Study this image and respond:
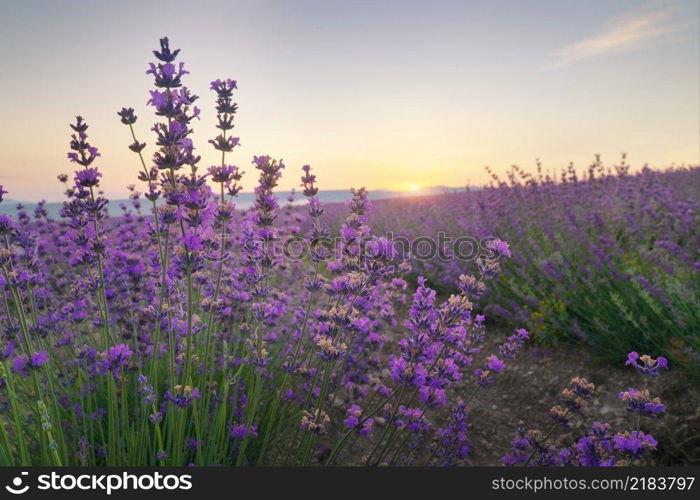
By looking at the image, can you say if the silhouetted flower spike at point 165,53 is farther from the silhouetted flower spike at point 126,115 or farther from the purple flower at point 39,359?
the purple flower at point 39,359

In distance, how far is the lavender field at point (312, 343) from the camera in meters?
2.02

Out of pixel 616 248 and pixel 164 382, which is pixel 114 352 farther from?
pixel 616 248

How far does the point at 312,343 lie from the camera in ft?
12.1

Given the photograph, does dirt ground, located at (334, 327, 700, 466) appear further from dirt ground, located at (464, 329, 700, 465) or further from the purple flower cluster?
the purple flower cluster

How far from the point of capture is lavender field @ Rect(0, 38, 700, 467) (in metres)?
2.02

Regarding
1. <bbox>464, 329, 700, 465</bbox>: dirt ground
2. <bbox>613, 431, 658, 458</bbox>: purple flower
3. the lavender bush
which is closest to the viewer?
<bbox>613, 431, 658, 458</bbox>: purple flower

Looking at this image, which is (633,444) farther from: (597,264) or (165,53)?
(597,264)

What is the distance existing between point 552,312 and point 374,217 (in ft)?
29.4

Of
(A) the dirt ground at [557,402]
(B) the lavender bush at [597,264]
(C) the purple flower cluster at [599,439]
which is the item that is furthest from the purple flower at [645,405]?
(B) the lavender bush at [597,264]

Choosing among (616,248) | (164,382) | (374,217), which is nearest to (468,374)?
(616,248)

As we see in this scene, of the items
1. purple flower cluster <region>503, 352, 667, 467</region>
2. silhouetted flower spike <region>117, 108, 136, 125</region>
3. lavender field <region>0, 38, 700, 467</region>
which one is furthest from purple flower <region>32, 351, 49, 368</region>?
purple flower cluster <region>503, 352, 667, 467</region>

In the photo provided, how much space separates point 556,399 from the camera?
3578 millimetres

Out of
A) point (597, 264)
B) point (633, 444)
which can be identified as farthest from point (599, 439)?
point (597, 264)

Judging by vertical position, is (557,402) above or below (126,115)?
below
